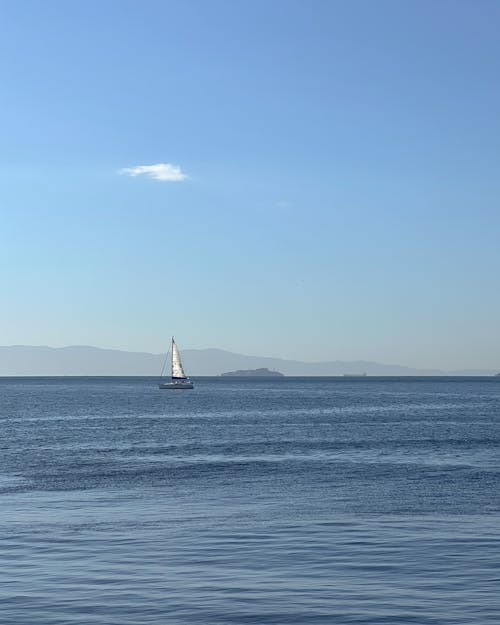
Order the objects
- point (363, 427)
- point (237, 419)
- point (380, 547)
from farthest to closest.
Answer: point (237, 419) < point (363, 427) < point (380, 547)

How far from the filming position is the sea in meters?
29.5

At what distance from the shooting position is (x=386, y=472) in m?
Answer: 65.1

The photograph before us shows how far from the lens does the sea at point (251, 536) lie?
29.5 metres

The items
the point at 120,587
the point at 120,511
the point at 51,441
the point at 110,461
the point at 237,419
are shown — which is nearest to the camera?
the point at 120,587

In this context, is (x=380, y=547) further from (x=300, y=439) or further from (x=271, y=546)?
(x=300, y=439)

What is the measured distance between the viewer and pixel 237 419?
140 metres

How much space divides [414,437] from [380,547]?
6241 centimetres

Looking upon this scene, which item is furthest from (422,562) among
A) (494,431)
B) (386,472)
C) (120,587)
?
(494,431)

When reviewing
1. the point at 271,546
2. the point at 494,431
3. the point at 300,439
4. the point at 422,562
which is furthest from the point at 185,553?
the point at 494,431

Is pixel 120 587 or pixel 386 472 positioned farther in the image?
pixel 386 472

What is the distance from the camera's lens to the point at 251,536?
40656mm

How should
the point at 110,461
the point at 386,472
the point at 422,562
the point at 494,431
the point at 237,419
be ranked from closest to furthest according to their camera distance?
1. the point at 422,562
2. the point at 386,472
3. the point at 110,461
4. the point at 494,431
5. the point at 237,419

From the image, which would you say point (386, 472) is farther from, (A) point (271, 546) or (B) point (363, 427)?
(B) point (363, 427)

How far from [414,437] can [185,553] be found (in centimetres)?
6561
